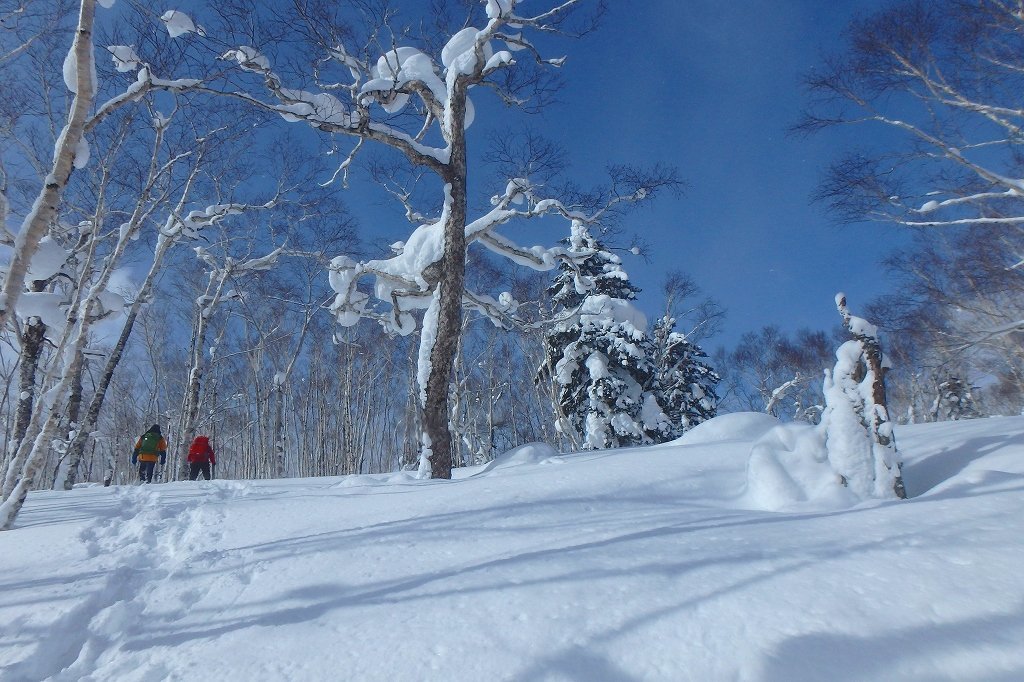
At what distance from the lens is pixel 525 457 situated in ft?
23.0

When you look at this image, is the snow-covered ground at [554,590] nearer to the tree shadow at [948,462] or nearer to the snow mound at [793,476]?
the tree shadow at [948,462]

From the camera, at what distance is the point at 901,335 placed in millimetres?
9656

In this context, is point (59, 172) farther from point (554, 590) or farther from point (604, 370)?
point (604, 370)

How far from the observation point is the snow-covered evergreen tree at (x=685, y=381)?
20312 millimetres

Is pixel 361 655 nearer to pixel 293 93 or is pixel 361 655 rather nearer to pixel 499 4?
pixel 293 93

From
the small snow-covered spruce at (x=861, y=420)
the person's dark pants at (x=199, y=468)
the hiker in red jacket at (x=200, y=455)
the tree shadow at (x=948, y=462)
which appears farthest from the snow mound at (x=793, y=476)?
the person's dark pants at (x=199, y=468)

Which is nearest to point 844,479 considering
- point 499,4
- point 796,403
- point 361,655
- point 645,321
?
point 361,655

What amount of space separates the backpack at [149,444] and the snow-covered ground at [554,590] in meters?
8.60

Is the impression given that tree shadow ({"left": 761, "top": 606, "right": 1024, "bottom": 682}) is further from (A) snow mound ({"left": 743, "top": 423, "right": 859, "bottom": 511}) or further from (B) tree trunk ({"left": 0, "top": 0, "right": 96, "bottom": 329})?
(B) tree trunk ({"left": 0, "top": 0, "right": 96, "bottom": 329})

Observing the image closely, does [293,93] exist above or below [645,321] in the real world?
above

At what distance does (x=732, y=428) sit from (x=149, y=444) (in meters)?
12.4

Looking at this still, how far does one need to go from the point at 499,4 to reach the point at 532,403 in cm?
2307

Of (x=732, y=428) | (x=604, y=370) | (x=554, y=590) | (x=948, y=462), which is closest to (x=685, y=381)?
(x=604, y=370)

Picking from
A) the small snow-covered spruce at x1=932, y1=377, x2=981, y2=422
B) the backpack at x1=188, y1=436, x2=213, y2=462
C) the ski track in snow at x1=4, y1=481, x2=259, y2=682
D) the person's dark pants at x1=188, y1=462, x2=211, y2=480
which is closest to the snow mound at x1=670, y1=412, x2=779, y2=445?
the ski track in snow at x1=4, y1=481, x2=259, y2=682
